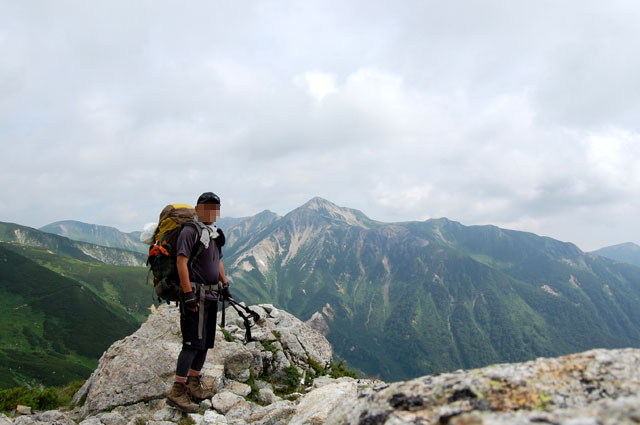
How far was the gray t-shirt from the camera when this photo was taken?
25.9 feet

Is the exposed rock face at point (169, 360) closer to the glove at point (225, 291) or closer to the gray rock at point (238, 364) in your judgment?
the gray rock at point (238, 364)

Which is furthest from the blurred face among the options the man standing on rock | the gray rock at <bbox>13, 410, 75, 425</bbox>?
the gray rock at <bbox>13, 410, 75, 425</bbox>

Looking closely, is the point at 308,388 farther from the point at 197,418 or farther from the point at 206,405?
the point at 197,418

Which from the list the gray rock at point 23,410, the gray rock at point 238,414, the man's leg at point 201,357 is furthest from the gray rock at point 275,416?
the gray rock at point 23,410

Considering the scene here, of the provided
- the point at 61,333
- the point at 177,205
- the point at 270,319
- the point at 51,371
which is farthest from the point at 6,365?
the point at 177,205

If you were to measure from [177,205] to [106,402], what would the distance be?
6.37m

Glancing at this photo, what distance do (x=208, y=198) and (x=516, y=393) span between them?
7.46 m

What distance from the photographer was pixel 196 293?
839 cm

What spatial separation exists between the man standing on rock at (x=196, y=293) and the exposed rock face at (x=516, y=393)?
208 inches

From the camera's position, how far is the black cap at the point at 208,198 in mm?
8625

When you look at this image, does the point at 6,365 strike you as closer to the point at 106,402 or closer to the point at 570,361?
the point at 106,402

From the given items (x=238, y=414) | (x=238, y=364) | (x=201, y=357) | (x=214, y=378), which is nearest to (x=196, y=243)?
(x=201, y=357)

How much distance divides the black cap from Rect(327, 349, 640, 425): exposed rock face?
20.3ft

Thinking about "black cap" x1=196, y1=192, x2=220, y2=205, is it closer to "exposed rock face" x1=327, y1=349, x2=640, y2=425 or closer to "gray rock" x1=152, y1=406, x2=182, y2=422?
"gray rock" x1=152, y1=406, x2=182, y2=422
